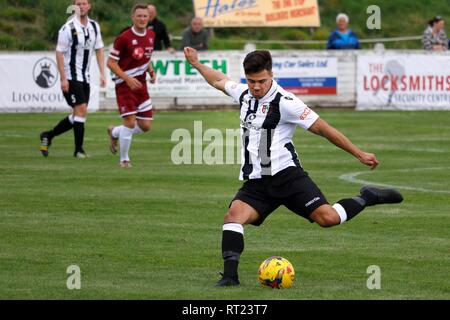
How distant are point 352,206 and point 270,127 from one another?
97 centimetres

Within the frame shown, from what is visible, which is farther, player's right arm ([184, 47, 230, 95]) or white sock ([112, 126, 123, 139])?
white sock ([112, 126, 123, 139])

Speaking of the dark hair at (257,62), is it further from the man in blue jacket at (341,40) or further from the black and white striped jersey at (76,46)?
the man in blue jacket at (341,40)

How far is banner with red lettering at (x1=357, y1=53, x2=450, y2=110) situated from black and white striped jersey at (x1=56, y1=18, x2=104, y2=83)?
11785 millimetres

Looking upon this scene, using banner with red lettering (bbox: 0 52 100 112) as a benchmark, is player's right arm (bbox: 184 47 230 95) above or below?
above

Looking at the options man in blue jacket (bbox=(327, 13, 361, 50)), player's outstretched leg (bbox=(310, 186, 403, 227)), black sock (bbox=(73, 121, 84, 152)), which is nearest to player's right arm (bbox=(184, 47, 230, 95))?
player's outstretched leg (bbox=(310, 186, 403, 227))

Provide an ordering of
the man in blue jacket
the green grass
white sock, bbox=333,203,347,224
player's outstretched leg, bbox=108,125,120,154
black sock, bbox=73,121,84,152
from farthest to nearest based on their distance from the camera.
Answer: the man in blue jacket → black sock, bbox=73,121,84,152 → player's outstretched leg, bbox=108,125,120,154 → white sock, bbox=333,203,347,224 → the green grass

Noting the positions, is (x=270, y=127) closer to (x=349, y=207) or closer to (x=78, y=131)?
(x=349, y=207)

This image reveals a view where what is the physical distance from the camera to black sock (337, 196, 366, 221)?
32.3 feet

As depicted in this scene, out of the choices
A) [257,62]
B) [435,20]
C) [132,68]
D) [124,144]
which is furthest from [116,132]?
[435,20]

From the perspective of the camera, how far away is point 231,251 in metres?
9.14

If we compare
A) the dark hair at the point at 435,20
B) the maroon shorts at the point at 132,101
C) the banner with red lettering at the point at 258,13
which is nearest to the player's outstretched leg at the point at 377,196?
the maroon shorts at the point at 132,101

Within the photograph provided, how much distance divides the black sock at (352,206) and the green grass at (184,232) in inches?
16.9

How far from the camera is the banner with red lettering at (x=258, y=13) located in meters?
45.5

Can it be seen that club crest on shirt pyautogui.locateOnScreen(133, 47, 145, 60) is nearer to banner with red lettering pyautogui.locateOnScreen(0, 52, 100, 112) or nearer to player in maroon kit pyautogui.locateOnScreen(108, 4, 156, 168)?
player in maroon kit pyautogui.locateOnScreen(108, 4, 156, 168)
